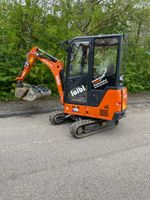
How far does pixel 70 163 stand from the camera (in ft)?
13.3

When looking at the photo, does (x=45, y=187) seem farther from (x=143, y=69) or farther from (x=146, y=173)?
(x=143, y=69)

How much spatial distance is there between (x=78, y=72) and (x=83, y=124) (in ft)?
4.12

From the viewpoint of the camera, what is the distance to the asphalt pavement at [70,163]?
324 centimetres

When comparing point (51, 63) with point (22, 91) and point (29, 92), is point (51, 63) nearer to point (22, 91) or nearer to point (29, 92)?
point (29, 92)

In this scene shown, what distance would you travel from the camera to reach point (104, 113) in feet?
18.2

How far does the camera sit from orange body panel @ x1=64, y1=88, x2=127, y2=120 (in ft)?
17.7

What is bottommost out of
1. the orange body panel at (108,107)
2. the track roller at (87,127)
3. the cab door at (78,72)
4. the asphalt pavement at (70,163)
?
the asphalt pavement at (70,163)

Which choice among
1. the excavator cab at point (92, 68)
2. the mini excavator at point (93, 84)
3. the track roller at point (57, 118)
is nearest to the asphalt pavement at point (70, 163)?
the track roller at point (57, 118)

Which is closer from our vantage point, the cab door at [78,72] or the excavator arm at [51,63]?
the cab door at [78,72]

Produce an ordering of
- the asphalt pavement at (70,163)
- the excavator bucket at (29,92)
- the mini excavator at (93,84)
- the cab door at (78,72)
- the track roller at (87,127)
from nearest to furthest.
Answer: the asphalt pavement at (70,163) < the track roller at (87,127) < the mini excavator at (93,84) < the cab door at (78,72) < the excavator bucket at (29,92)

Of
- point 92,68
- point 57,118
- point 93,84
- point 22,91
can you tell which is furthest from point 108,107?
point 22,91

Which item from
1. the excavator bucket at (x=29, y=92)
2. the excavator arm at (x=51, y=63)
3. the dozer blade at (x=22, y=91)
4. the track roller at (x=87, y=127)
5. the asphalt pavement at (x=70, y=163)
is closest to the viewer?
the asphalt pavement at (x=70, y=163)

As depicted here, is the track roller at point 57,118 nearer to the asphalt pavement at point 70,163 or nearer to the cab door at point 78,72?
the asphalt pavement at point 70,163

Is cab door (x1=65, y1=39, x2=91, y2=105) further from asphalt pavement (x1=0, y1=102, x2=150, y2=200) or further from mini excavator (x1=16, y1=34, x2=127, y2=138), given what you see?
asphalt pavement (x1=0, y1=102, x2=150, y2=200)
